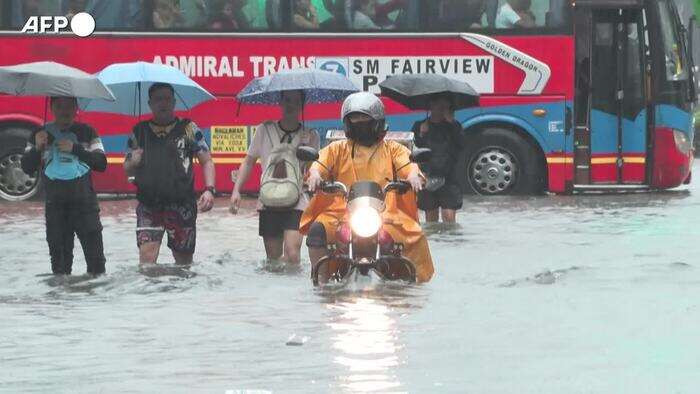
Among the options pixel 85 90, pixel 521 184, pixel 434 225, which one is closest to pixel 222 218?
pixel 434 225

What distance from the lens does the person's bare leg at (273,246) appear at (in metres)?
14.5

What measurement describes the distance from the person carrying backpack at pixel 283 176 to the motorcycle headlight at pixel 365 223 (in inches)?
62.3

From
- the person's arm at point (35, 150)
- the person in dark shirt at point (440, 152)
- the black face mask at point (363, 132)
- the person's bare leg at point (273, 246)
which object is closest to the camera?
the black face mask at point (363, 132)

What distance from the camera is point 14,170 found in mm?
24953

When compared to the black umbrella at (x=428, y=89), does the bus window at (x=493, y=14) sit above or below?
above

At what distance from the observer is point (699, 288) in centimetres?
1376

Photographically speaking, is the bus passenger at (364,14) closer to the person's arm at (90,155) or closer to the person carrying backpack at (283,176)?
the person carrying backpack at (283,176)

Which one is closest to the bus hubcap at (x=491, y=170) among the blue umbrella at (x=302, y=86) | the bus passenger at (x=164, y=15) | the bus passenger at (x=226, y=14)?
the bus passenger at (x=226, y=14)

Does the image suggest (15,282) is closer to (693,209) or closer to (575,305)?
(575,305)

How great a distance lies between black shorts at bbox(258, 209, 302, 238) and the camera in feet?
47.2

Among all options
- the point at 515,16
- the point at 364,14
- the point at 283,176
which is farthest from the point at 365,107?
the point at 515,16

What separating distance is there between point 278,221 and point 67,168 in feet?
5.84

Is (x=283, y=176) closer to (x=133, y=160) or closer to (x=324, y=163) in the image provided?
(x=324, y=163)

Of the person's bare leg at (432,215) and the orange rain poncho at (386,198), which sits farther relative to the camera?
the person's bare leg at (432,215)
